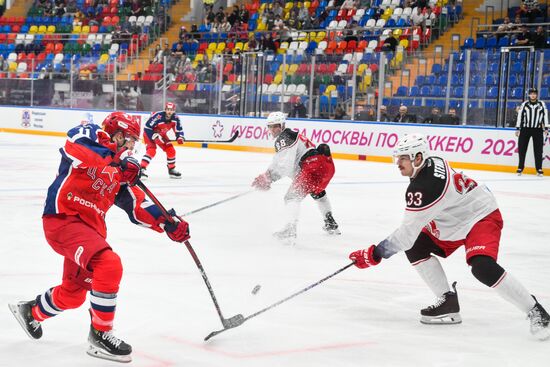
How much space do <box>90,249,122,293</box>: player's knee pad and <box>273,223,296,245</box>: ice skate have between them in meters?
3.57

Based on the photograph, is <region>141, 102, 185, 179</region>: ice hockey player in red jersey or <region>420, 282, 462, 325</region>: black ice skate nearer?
<region>420, 282, 462, 325</region>: black ice skate

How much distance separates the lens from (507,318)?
451cm

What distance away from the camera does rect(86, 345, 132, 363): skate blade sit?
11.4 feet

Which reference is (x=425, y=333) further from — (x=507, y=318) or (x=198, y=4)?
(x=198, y=4)

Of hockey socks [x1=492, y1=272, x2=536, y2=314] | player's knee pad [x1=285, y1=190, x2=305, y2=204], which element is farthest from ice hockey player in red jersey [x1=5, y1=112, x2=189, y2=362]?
player's knee pad [x1=285, y1=190, x2=305, y2=204]

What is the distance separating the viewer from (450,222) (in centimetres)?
420

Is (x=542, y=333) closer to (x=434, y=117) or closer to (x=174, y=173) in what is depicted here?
(x=174, y=173)

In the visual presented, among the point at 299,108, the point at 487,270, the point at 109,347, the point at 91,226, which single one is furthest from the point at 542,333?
the point at 299,108

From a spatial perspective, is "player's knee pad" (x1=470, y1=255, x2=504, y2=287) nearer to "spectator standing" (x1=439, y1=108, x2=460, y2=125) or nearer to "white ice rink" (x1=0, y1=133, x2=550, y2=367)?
"white ice rink" (x1=0, y1=133, x2=550, y2=367)

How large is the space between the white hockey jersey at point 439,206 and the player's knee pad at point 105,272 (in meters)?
1.30

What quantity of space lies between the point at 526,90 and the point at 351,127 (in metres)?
3.59

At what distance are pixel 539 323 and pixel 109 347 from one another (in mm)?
1965

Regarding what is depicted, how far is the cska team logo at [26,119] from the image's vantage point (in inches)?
885

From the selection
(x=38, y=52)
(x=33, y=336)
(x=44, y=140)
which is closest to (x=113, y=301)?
(x=33, y=336)
